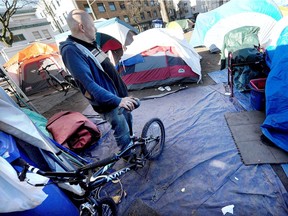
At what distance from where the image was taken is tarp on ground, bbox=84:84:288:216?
5.49ft

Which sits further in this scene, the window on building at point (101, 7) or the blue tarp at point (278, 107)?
the window on building at point (101, 7)

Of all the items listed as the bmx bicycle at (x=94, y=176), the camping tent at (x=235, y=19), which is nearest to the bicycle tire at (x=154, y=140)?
the bmx bicycle at (x=94, y=176)

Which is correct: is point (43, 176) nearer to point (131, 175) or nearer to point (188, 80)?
point (131, 175)

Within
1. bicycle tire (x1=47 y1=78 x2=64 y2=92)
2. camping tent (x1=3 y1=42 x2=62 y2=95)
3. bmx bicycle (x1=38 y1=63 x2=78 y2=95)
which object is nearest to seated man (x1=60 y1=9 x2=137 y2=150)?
bmx bicycle (x1=38 y1=63 x2=78 y2=95)

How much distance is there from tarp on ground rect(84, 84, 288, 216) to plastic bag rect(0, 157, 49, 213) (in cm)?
116

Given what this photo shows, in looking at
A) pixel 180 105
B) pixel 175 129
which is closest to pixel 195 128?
pixel 175 129

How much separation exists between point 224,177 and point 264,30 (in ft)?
20.4

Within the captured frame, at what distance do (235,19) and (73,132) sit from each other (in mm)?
7102

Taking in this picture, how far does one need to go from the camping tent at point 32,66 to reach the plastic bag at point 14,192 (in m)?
7.18

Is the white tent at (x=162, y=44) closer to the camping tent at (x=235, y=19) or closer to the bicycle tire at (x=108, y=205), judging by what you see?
the camping tent at (x=235, y=19)

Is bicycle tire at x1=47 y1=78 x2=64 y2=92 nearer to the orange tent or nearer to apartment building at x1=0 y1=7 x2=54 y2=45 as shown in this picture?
the orange tent

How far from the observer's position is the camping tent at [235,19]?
562 cm

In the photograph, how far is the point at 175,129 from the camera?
119 inches

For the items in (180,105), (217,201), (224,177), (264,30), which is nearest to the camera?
(217,201)
